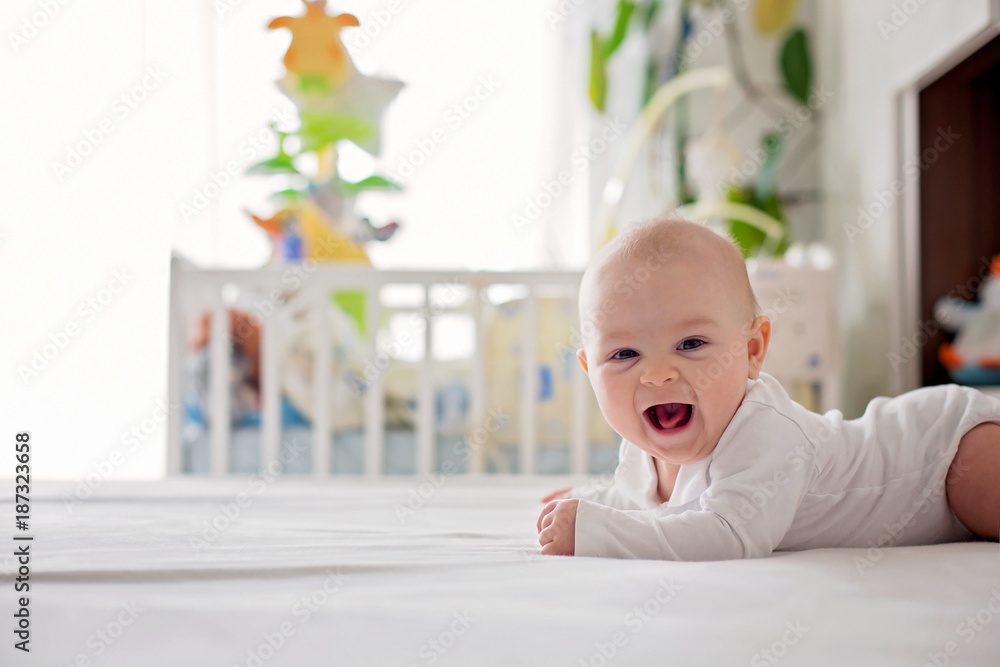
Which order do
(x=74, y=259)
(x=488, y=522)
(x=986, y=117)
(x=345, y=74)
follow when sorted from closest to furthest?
(x=488, y=522)
(x=74, y=259)
(x=986, y=117)
(x=345, y=74)

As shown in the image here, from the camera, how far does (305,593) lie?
59cm

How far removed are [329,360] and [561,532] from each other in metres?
1.39

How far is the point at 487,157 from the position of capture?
11.8 ft

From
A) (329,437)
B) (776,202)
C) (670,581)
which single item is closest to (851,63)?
(776,202)

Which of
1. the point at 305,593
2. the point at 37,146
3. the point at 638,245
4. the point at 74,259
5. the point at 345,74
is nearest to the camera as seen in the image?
the point at 305,593

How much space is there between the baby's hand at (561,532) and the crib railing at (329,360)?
1256 mm

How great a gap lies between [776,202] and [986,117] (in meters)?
0.79

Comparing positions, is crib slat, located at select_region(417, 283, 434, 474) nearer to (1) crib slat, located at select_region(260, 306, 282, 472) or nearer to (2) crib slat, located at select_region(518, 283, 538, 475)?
(2) crib slat, located at select_region(518, 283, 538, 475)

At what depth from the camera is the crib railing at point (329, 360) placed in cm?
203

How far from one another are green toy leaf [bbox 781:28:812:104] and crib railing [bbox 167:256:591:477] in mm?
1552

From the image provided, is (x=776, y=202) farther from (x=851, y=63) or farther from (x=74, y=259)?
(x=74, y=259)

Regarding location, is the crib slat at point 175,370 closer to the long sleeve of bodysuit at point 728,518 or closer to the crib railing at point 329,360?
the crib railing at point 329,360

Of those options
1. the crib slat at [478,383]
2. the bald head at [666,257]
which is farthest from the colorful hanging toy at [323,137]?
the bald head at [666,257]

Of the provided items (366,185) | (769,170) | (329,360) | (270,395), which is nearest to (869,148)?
(769,170)
